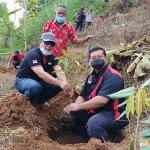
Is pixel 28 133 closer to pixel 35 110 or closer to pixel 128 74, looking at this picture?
pixel 35 110

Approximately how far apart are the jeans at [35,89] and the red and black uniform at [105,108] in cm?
63

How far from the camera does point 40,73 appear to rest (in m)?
3.72

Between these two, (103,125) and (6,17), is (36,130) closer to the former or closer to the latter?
(103,125)

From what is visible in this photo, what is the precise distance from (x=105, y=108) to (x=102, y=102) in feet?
0.51

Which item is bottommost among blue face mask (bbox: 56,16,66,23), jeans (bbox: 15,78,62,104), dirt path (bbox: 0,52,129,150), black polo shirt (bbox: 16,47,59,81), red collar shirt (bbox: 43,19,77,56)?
dirt path (bbox: 0,52,129,150)

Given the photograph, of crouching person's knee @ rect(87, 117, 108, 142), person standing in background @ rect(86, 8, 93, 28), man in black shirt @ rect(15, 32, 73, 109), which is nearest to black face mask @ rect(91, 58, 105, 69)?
man in black shirt @ rect(15, 32, 73, 109)

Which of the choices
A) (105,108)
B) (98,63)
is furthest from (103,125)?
(98,63)

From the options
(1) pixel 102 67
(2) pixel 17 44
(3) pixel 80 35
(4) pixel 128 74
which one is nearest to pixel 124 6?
(3) pixel 80 35

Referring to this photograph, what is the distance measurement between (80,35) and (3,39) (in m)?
4.59

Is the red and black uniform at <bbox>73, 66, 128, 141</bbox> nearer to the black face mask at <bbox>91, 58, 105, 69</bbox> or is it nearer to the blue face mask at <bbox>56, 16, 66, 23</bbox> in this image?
the black face mask at <bbox>91, 58, 105, 69</bbox>

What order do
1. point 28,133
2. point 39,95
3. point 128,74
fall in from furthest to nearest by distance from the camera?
point 128,74 < point 39,95 < point 28,133

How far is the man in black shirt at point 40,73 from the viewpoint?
3.79 meters

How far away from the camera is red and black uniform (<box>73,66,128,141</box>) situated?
330cm

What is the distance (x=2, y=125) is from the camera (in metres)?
3.45
